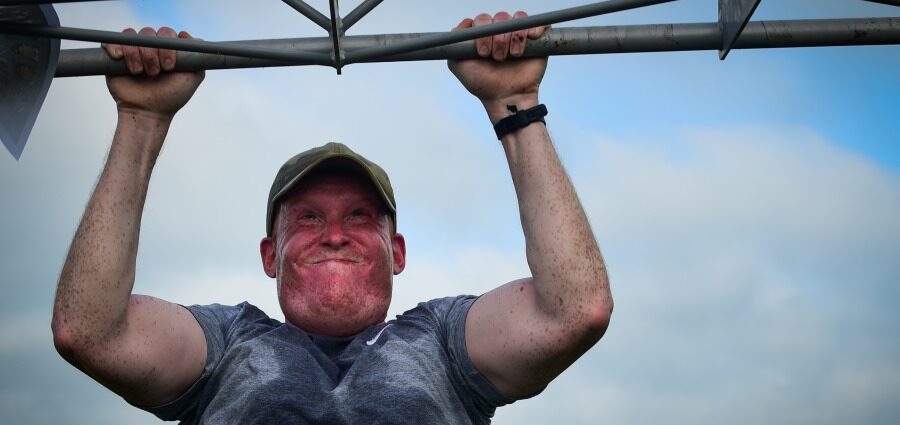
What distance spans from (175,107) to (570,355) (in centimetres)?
168

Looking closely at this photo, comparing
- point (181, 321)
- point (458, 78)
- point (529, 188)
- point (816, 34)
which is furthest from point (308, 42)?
point (816, 34)

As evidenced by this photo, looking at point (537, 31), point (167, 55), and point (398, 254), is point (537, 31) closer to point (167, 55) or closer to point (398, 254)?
point (167, 55)

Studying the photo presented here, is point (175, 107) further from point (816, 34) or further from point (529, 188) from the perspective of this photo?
point (816, 34)

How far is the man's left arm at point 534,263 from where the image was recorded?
4.13 metres

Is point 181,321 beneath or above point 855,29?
beneath

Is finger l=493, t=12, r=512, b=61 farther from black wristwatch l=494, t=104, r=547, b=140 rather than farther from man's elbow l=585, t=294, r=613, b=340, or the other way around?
man's elbow l=585, t=294, r=613, b=340

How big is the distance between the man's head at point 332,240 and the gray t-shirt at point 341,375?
0.10m

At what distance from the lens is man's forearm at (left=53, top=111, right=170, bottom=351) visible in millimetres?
4133

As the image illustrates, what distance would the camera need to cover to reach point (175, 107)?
4359 millimetres

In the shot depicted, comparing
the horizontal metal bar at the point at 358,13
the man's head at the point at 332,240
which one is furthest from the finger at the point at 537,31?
the man's head at the point at 332,240

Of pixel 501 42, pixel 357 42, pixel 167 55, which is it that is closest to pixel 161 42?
pixel 167 55

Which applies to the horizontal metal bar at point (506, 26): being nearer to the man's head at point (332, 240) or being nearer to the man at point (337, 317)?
the man at point (337, 317)

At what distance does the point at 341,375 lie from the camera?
4.47m

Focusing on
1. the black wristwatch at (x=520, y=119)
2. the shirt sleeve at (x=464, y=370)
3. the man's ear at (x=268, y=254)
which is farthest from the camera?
the man's ear at (x=268, y=254)
